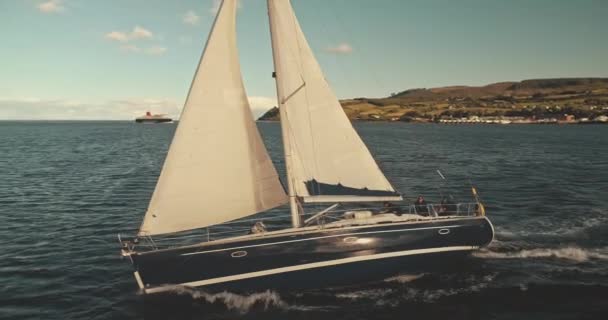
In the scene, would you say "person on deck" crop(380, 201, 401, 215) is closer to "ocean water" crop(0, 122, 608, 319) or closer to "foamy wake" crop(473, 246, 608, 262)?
"ocean water" crop(0, 122, 608, 319)

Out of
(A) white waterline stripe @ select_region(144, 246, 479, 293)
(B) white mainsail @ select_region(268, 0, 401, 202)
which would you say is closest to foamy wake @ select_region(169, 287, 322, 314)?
(A) white waterline stripe @ select_region(144, 246, 479, 293)

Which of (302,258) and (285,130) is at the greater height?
(285,130)

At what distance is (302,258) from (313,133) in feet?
17.6

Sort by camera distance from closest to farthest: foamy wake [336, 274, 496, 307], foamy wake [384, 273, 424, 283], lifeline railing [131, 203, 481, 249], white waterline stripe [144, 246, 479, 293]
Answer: white waterline stripe [144, 246, 479, 293], foamy wake [336, 274, 496, 307], foamy wake [384, 273, 424, 283], lifeline railing [131, 203, 481, 249]

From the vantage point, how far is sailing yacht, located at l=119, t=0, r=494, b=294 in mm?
15586

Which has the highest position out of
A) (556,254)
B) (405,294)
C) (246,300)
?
(246,300)

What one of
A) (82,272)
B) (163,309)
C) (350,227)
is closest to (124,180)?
(82,272)

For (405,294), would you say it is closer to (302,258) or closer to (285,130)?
(302,258)

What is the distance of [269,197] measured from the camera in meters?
17.2

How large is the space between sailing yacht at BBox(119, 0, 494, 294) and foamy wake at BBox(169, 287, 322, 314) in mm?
356

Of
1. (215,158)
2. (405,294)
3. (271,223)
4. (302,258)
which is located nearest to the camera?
(215,158)

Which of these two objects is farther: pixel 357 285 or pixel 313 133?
pixel 313 133

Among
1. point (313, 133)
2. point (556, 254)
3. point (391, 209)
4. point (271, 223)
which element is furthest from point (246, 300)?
point (556, 254)

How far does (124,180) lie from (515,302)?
134 ft
